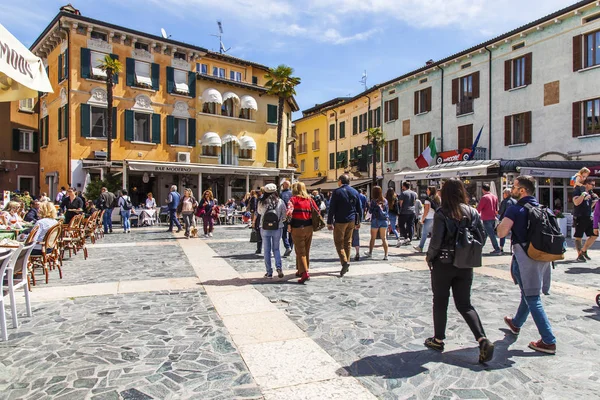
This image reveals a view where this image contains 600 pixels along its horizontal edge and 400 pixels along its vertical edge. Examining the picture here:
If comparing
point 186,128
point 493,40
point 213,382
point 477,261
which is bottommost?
point 213,382

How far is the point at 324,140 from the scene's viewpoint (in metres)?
42.7

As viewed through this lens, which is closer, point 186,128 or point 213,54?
point 186,128

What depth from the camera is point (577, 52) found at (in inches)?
750

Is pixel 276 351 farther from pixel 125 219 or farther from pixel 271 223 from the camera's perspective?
pixel 125 219

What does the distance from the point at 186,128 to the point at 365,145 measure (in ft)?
50.5

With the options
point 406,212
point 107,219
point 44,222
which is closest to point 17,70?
point 44,222

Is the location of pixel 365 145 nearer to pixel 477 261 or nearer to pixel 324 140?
pixel 324 140

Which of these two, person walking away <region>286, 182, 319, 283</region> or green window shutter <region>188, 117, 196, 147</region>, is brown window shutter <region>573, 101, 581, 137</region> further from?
green window shutter <region>188, 117, 196, 147</region>

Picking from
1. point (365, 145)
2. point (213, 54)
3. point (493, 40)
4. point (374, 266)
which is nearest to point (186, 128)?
point (213, 54)

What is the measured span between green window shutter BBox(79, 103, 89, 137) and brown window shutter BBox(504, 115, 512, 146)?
2276 centimetres

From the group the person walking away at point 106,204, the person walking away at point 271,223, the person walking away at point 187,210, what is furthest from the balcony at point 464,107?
the person walking away at point 271,223

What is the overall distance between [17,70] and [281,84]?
84.4 feet

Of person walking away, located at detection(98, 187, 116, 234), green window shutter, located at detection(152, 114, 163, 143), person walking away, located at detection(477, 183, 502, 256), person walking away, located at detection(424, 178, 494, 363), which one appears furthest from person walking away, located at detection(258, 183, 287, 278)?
green window shutter, located at detection(152, 114, 163, 143)

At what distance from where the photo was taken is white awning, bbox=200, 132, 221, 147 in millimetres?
26516
